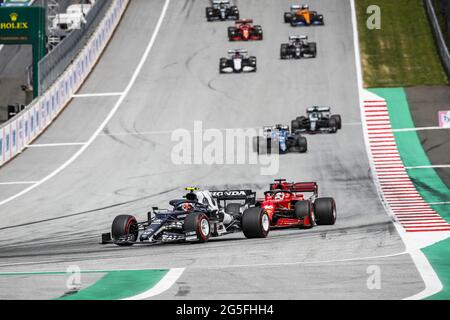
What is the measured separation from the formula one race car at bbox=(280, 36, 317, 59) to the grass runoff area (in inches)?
113

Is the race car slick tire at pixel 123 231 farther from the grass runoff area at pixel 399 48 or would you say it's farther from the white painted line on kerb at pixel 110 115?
the grass runoff area at pixel 399 48

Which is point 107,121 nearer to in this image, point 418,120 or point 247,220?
point 418,120

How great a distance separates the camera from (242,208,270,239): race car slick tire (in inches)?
790

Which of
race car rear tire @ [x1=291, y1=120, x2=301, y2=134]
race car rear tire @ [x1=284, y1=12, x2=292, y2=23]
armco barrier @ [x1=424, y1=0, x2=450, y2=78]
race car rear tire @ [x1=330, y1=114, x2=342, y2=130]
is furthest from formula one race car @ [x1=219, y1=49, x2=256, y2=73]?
race car rear tire @ [x1=291, y1=120, x2=301, y2=134]

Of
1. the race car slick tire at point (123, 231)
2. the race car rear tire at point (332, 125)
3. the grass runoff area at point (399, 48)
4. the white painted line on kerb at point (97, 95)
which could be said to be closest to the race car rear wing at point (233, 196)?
the race car slick tire at point (123, 231)

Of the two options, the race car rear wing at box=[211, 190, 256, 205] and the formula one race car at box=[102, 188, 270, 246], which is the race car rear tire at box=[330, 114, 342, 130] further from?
the formula one race car at box=[102, 188, 270, 246]

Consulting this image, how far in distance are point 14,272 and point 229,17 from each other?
45.2m

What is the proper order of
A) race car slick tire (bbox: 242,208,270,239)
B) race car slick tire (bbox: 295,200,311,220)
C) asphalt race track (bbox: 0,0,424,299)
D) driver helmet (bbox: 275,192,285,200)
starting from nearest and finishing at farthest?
asphalt race track (bbox: 0,0,424,299), race car slick tire (bbox: 242,208,270,239), race car slick tire (bbox: 295,200,311,220), driver helmet (bbox: 275,192,285,200)

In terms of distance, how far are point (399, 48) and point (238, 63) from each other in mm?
9763

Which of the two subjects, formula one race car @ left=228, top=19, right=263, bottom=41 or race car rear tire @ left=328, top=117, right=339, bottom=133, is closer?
race car rear tire @ left=328, top=117, right=339, bottom=133

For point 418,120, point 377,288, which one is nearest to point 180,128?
point 418,120

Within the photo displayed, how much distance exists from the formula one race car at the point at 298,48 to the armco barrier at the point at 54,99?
34.8 feet

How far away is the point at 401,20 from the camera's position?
59281mm

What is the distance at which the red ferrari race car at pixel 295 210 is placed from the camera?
70.8 ft
